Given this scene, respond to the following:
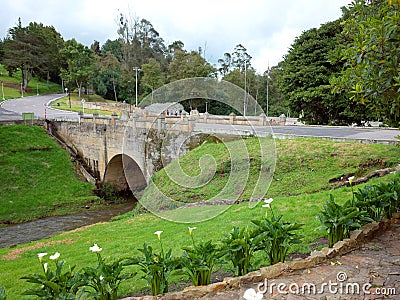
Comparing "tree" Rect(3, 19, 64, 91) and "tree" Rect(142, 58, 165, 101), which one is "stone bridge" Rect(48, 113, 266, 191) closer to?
"tree" Rect(142, 58, 165, 101)

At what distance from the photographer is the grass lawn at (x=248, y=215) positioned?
755 cm

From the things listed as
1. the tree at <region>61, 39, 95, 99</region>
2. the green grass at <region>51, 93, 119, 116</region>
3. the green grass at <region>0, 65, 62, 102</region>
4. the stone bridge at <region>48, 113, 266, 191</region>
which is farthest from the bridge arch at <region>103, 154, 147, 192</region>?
the green grass at <region>0, 65, 62, 102</region>

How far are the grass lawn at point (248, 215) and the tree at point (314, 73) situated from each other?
834 cm

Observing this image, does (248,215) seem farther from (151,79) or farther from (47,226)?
(151,79)

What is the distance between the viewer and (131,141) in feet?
64.8

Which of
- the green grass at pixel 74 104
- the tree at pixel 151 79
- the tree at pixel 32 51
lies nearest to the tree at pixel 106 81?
the green grass at pixel 74 104

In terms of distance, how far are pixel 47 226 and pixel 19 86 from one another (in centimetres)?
4572

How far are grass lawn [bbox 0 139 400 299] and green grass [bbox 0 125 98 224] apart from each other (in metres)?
7.14

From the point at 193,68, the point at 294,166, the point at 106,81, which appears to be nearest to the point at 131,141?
the point at 193,68

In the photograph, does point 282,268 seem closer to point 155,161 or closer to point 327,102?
point 155,161

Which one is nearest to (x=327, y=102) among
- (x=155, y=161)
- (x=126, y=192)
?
(x=155, y=161)

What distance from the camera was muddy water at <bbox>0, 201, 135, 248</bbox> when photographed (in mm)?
14466

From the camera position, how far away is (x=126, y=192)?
23.9 meters

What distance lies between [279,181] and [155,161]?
8.21 m
